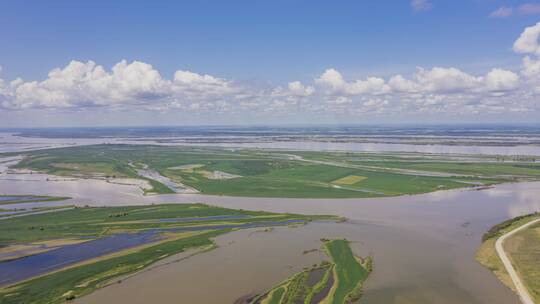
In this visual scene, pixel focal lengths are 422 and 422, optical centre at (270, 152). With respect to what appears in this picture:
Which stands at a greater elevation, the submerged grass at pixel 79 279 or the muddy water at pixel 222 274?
the submerged grass at pixel 79 279

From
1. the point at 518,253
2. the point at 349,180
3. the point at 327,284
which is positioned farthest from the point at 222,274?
the point at 349,180

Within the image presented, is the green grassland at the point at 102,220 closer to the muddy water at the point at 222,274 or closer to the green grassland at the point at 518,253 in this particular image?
the muddy water at the point at 222,274

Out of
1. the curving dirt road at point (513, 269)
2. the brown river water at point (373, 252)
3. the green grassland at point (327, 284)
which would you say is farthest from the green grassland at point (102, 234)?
the curving dirt road at point (513, 269)

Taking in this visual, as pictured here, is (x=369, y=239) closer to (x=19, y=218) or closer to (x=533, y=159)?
(x=19, y=218)

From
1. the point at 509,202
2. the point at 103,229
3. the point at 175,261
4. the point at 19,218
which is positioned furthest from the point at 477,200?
the point at 19,218

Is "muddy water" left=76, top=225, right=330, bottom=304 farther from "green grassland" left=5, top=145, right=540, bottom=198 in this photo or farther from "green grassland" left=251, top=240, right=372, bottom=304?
"green grassland" left=5, top=145, right=540, bottom=198

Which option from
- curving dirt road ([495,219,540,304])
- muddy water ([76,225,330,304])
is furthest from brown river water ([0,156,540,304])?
curving dirt road ([495,219,540,304])
